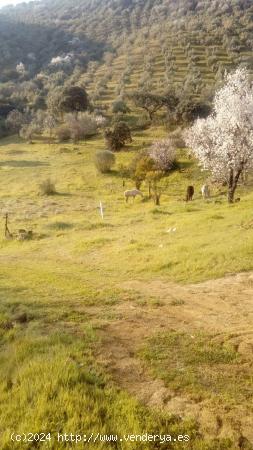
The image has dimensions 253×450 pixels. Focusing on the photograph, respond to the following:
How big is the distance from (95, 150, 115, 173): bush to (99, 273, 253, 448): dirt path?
40531 millimetres

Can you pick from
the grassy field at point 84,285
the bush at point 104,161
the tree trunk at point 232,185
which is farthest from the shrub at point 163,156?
the tree trunk at point 232,185

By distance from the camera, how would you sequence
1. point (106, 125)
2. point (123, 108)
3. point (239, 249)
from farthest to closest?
point (123, 108), point (106, 125), point (239, 249)

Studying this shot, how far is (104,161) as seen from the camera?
53.9m

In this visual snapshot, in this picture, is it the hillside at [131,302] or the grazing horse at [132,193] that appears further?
the grazing horse at [132,193]

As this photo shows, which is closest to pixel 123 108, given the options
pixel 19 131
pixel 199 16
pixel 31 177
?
pixel 19 131

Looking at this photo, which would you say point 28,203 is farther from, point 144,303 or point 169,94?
point 169,94

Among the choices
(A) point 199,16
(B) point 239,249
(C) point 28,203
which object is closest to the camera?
(B) point 239,249

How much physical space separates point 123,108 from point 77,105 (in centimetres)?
1054

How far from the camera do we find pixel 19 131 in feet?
287

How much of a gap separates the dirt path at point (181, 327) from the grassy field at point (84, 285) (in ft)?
0.98

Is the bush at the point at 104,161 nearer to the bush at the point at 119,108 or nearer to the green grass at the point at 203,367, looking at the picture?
the bush at the point at 119,108

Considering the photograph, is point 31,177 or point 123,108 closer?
point 31,177

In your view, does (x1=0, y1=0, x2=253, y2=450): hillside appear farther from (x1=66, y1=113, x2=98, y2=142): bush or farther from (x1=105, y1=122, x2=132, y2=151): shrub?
(x1=66, y1=113, x2=98, y2=142): bush

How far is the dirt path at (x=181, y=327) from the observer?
6668 mm
